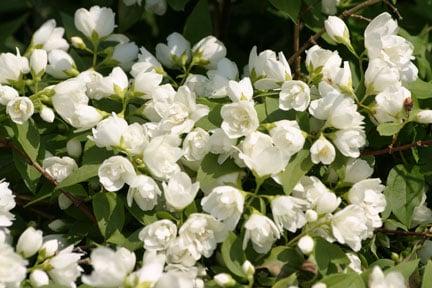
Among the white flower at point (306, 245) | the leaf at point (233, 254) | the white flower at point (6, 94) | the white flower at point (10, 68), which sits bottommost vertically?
the leaf at point (233, 254)

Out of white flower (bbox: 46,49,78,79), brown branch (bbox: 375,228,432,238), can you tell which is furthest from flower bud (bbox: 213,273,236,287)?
white flower (bbox: 46,49,78,79)

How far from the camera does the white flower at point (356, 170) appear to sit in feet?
7.55

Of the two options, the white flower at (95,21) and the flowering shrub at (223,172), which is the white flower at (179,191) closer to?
the flowering shrub at (223,172)

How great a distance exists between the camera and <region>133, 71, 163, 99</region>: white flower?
242cm

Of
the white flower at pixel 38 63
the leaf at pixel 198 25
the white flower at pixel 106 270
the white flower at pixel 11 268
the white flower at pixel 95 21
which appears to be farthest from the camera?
the leaf at pixel 198 25

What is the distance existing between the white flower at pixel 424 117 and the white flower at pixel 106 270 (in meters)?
0.94

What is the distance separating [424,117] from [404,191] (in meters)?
0.22

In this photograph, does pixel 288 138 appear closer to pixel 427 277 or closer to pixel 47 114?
pixel 427 277

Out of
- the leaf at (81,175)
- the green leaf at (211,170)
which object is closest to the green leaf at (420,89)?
the green leaf at (211,170)

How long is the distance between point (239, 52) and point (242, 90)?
1170 mm

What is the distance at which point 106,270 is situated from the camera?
1893 mm

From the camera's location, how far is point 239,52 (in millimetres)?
3426

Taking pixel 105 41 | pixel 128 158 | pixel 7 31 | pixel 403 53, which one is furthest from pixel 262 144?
pixel 7 31

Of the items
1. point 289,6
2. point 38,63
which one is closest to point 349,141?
point 289,6
